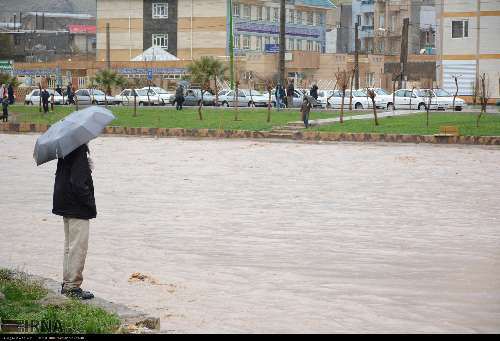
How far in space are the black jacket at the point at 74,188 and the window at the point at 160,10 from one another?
82.4 meters

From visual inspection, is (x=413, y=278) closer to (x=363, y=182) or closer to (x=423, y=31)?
(x=363, y=182)

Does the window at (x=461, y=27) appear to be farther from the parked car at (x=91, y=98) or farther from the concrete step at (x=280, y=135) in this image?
the concrete step at (x=280, y=135)

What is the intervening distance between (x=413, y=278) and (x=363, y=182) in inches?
464

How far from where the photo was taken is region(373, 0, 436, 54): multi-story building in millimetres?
106438

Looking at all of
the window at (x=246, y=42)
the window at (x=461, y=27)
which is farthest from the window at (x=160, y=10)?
the window at (x=461, y=27)

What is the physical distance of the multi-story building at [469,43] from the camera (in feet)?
219

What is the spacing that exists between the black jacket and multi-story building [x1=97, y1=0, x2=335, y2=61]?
7738 cm

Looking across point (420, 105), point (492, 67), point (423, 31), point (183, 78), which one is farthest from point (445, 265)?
point (423, 31)

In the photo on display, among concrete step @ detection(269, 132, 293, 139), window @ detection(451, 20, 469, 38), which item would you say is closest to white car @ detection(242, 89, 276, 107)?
window @ detection(451, 20, 469, 38)

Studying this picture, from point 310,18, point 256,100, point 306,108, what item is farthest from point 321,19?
point 306,108

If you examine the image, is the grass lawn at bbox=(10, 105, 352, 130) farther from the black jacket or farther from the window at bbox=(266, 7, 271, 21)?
the window at bbox=(266, 7, 271, 21)

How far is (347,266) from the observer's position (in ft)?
42.6

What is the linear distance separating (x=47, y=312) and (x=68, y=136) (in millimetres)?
2016

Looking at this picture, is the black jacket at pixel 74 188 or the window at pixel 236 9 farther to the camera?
the window at pixel 236 9
